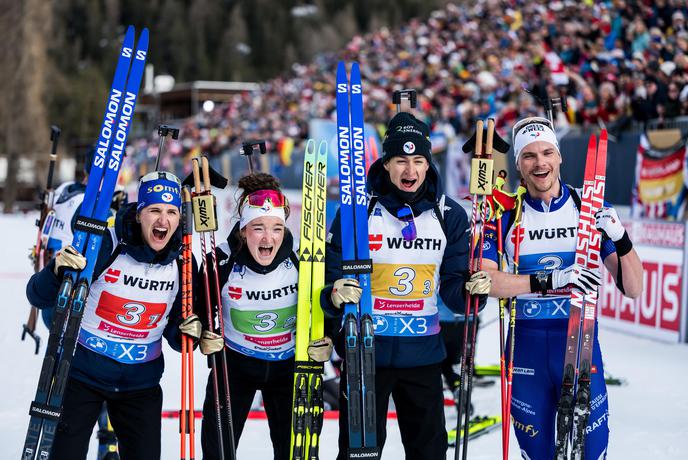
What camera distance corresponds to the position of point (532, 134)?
379 centimetres

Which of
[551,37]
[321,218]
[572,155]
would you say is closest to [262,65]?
[551,37]

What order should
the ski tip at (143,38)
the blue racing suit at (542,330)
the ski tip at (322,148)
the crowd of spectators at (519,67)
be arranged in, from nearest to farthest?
the blue racing suit at (542,330) → the ski tip at (143,38) → the ski tip at (322,148) → the crowd of spectators at (519,67)

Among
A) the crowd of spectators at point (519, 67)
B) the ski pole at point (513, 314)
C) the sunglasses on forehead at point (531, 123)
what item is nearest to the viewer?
the ski pole at point (513, 314)

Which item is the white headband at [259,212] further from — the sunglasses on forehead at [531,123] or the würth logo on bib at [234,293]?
the sunglasses on forehead at [531,123]

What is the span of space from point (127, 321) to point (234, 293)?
480 mm

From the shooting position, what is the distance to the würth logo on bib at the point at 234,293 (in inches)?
151

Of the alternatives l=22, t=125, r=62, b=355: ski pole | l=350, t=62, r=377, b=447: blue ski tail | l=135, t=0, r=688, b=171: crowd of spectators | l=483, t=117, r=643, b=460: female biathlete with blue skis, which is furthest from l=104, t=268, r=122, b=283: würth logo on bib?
l=135, t=0, r=688, b=171: crowd of spectators

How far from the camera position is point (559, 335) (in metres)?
3.72

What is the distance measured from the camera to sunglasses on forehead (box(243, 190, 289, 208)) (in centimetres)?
392

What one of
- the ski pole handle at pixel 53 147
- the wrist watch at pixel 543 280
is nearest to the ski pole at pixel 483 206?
the wrist watch at pixel 543 280

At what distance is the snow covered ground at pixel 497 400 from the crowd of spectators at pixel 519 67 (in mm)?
2288

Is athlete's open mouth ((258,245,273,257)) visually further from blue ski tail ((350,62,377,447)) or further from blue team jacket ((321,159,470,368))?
blue ski tail ((350,62,377,447))

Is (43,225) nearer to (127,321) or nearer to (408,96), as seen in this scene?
(127,321)

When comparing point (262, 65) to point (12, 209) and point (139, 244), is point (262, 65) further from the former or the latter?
point (139, 244)
